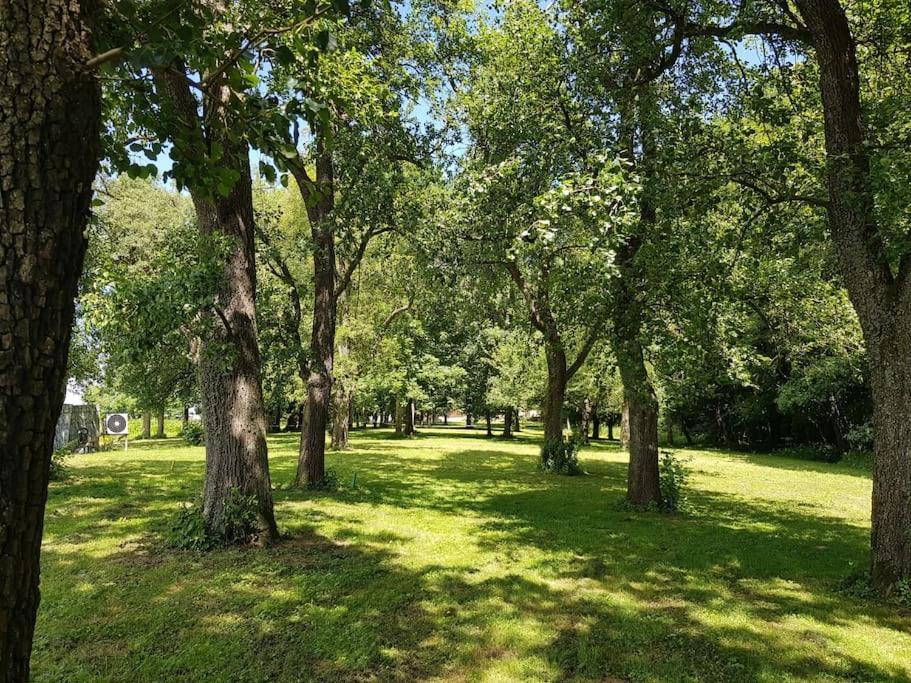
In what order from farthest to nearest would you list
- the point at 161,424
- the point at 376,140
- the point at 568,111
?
the point at 161,424 → the point at 376,140 → the point at 568,111

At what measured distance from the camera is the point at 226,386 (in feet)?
22.5

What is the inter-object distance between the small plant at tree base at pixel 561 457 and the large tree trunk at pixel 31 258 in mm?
15512

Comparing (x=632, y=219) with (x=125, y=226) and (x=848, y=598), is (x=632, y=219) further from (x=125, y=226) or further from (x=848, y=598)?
(x=125, y=226)

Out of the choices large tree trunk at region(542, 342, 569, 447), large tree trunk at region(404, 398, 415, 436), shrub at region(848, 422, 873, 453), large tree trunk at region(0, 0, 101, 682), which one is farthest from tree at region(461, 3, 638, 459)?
large tree trunk at region(404, 398, 415, 436)

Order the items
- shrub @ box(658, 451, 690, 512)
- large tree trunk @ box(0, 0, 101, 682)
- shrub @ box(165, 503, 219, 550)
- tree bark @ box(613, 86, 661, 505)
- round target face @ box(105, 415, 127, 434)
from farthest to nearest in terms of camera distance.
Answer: round target face @ box(105, 415, 127, 434) → shrub @ box(658, 451, 690, 512) → tree bark @ box(613, 86, 661, 505) → shrub @ box(165, 503, 219, 550) → large tree trunk @ box(0, 0, 101, 682)

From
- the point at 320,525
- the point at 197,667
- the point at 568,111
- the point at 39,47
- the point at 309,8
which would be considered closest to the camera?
the point at 39,47

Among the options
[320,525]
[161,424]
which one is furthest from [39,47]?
[161,424]

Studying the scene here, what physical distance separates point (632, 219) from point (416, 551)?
Answer: 483cm

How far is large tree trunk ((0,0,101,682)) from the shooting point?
5.87 feet

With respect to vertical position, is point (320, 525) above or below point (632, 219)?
below

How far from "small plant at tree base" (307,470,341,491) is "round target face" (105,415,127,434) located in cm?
1708

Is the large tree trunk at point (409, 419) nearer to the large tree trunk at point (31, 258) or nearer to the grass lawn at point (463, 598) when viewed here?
the grass lawn at point (463, 598)

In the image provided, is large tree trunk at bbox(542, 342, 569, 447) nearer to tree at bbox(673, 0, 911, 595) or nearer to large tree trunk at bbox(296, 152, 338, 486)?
large tree trunk at bbox(296, 152, 338, 486)

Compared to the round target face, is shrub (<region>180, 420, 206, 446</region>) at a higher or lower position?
lower
